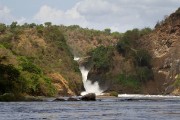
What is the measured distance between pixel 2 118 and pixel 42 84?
8317 centimetres

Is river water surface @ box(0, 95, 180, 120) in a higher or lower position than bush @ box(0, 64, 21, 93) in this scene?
lower

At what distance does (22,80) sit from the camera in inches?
4707

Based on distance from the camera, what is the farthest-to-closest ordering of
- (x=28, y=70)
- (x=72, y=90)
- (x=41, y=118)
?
(x=72, y=90), (x=28, y=70), (x=41, y=118)

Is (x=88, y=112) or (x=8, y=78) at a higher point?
(x=8, y=78)

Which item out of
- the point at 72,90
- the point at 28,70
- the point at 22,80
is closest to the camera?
the point at 22,80

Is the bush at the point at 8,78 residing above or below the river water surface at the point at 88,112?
above

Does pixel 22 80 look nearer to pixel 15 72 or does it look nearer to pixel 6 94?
pixel 15 72

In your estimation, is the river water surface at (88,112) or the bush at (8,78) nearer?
the river water surface at (88,112)

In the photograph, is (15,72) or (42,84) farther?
(42,84)

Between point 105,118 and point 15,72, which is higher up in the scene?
point 15,72

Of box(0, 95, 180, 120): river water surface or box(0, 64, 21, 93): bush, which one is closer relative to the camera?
box(0, 95, 180, 120): river water surface

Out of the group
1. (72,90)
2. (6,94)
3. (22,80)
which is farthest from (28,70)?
(72,90)

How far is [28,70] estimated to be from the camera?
137000mm

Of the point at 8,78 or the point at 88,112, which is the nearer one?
the point at 88,112
